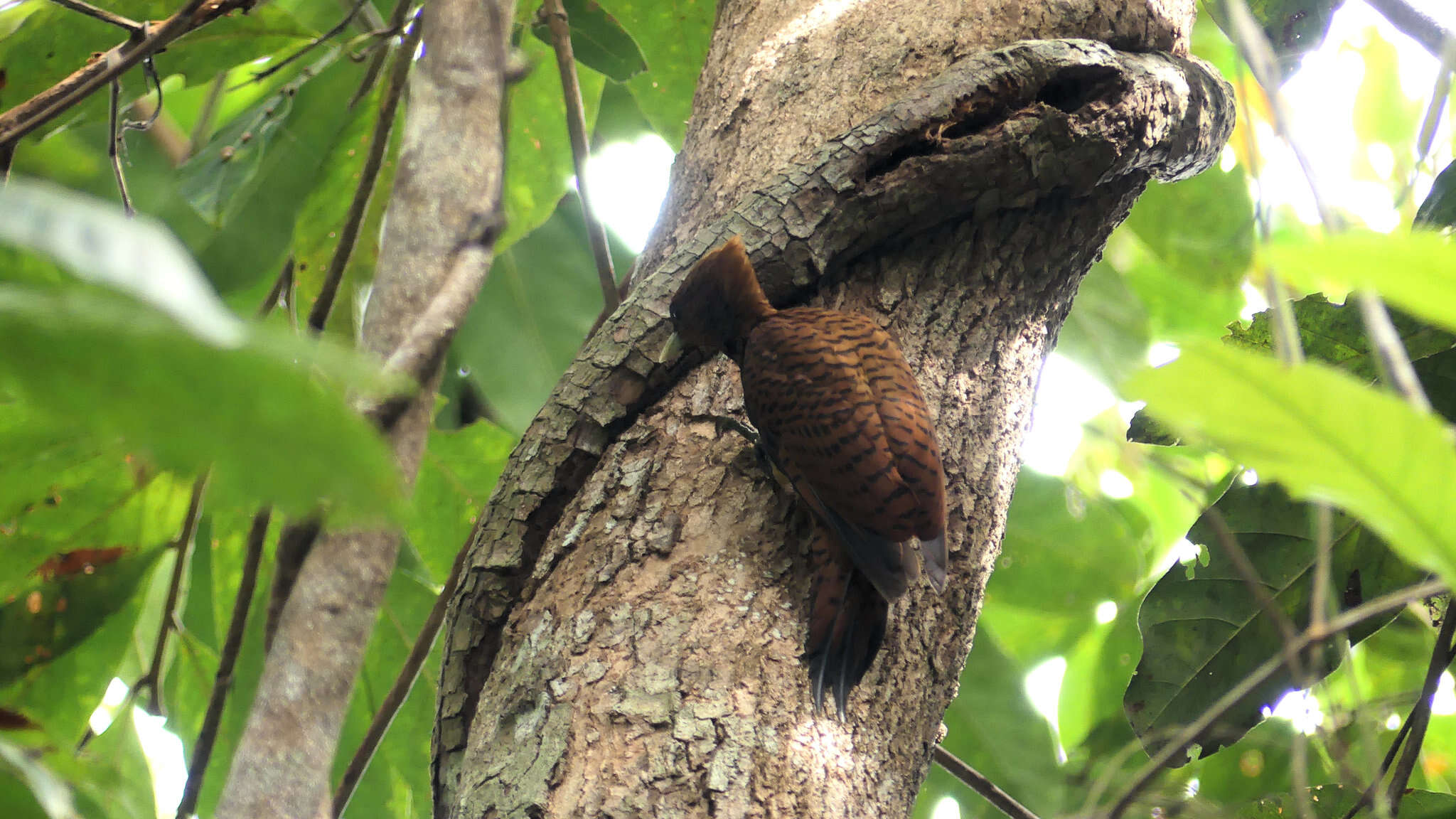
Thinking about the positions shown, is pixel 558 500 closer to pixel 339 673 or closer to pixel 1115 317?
pixel 339 673

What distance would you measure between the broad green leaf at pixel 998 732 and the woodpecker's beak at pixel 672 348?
52.4 inches

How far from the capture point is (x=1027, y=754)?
251 centimetres

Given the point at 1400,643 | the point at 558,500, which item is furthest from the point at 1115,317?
the point at 558,500

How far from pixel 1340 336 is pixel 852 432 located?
3.17ft

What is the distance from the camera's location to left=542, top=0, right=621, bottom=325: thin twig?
225cm

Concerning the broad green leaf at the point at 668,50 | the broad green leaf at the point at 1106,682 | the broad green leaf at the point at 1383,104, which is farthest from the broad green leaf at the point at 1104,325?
the broad green leaf at the point at 668,50

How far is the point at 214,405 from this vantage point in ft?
0.98

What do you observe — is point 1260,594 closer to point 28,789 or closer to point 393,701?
point 28,789

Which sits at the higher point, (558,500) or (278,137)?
(278,137)

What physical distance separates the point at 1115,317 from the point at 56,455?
105 inches

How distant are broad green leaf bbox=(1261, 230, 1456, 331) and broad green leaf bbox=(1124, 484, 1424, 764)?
1.51m

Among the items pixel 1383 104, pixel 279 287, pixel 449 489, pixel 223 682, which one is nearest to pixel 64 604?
pixel 223 682

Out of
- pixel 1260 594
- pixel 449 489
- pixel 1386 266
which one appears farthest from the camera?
pixel 449 489

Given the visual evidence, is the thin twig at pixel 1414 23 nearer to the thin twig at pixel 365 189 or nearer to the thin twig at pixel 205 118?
the thin twig at pixel 365 189
